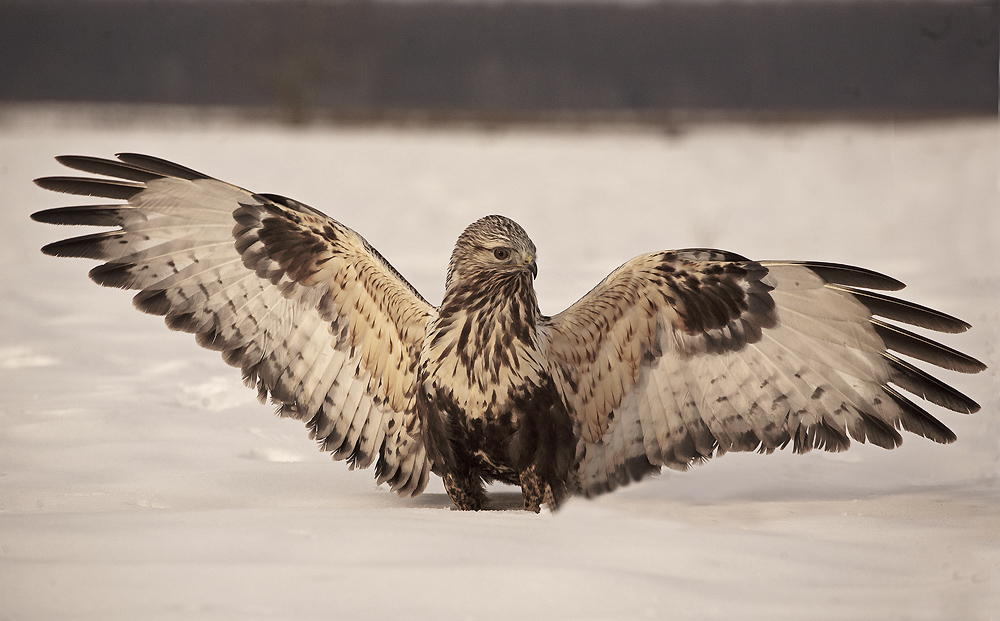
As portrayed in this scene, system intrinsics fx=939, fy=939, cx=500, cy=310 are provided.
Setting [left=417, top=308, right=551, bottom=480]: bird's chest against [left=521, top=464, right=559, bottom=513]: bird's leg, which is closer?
[left=417, top=308, right=551, bottom=480]: bird's chest

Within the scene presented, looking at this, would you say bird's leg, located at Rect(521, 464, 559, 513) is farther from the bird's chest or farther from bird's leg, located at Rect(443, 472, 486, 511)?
bird's leg, located at Rect(443, 472, 486, 511)

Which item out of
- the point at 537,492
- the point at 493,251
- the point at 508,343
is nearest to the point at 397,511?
the point at 537,492

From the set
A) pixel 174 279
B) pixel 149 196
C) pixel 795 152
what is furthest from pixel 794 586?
pixel 795 152

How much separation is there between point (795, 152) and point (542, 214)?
6.66 m

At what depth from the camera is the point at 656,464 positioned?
13.9ft

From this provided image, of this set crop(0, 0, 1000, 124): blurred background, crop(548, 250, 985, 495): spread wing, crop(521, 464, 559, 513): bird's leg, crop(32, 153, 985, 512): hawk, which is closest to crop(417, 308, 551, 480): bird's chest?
crop(32, 153, 985, 512): hawk

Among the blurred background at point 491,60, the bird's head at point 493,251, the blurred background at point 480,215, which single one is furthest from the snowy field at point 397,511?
the blurred background at point 491,60

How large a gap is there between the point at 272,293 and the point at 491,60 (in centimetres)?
2694

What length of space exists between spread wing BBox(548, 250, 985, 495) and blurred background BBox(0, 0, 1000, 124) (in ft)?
67.3

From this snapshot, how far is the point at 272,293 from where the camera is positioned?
440 centimetres

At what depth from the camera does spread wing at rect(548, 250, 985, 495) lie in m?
4.09

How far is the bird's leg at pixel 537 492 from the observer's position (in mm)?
4031

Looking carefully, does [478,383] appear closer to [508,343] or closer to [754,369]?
[508,343]

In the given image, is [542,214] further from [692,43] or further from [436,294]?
[692,43]
